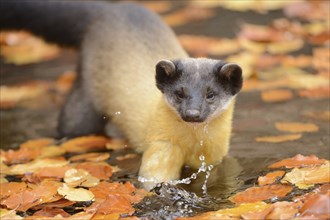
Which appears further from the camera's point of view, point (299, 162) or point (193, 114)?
point (299, 162)

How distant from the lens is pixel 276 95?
9.11 m

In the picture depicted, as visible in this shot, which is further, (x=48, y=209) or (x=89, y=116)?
(x=89, y=116)

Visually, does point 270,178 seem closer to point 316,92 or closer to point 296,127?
point 296,127

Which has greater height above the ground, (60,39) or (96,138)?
(60,39)

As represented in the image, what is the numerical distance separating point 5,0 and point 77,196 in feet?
9.63

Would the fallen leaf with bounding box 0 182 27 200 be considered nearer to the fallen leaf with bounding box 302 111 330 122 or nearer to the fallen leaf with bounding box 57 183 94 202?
the fallen leaf with bounding box 57 183 94 202

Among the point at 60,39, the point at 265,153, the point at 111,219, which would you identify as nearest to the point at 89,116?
the point at 60,39

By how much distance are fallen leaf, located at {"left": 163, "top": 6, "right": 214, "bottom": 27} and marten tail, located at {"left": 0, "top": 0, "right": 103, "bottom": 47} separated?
3563mm

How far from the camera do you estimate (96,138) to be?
8.52m

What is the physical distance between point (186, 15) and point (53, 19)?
13.7 feet

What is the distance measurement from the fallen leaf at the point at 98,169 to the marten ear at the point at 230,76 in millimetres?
1386

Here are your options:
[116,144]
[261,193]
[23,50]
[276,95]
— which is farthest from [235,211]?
[23,50]

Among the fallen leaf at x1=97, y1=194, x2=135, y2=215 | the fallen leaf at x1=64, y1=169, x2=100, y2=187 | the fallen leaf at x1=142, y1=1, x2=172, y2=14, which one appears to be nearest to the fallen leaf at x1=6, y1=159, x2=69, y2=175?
the fallen leaf at x1=64, y1=169, x2=100, y2=187

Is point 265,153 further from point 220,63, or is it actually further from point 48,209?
point 48,209
